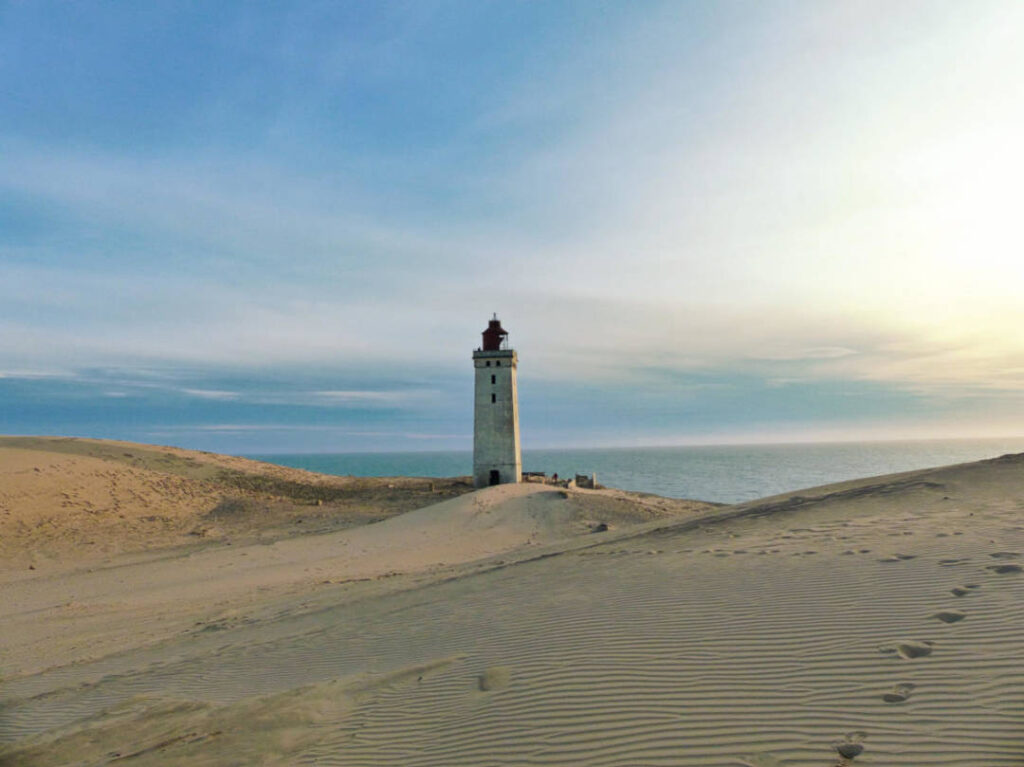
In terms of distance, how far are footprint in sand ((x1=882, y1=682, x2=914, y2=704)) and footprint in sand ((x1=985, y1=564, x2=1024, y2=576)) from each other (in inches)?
121

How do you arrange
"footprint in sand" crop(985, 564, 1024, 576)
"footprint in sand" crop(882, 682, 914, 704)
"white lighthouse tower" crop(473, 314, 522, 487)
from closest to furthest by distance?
"footprint in sand" crop(882, 682, 914, 704) < "footprint in sand" crop(985, 564, 1024, 576) < "white lighthouse tower" crop(473, 314, 522, 487)

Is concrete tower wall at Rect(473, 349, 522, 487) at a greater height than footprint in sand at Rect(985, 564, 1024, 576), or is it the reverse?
concrete tower wall at Rect(473, 349, 522, 487)

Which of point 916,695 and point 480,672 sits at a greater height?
point 916,695

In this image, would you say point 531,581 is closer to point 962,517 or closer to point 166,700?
point 166,700

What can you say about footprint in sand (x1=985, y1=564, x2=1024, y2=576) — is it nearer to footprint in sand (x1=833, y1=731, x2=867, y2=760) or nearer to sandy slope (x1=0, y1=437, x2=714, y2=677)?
footprint in sand (x1=833, y1=731, x2=867, y2=760)

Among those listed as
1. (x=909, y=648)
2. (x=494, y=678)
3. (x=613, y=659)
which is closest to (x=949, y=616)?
(x=909, y=648)

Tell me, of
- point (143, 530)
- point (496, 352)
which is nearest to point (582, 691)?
point (143, 530)

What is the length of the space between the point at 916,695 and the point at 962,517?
23.7 feet

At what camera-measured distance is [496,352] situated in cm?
3841

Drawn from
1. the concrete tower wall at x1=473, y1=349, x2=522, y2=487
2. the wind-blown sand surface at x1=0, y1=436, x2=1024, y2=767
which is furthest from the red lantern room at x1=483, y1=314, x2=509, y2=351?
the wind-blown sand surface at x1=0, y1=436, x2=1024, y2=767

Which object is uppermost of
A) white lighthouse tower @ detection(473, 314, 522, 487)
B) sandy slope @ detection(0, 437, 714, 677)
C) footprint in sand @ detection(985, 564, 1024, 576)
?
white lighthouse tower @ detection(473, 314, 522, 487)

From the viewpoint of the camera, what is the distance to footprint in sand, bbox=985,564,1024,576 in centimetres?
676

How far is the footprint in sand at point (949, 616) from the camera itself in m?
5.73

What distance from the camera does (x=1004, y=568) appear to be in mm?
6887
